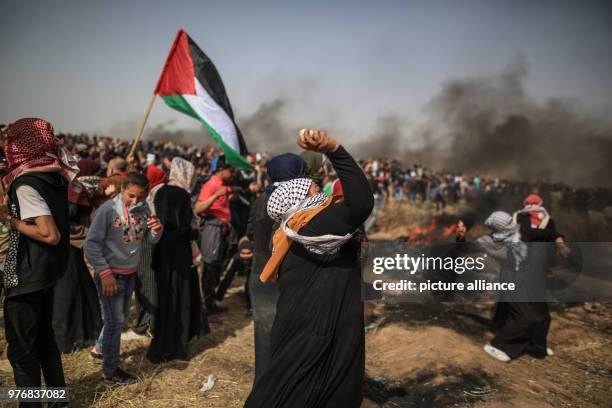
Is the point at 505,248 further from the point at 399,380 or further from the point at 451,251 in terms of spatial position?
the point at 399,380

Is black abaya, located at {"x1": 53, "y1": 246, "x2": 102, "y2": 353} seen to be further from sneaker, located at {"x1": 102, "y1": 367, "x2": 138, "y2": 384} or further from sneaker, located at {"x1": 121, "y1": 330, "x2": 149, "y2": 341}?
sneaker, located at {"x1": 102, "y1": 367, "x2": 138, "y2": 384}

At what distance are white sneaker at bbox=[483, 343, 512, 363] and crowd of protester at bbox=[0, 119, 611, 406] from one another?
0.07ft

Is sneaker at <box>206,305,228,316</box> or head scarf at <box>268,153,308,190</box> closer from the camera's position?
head scarf at <box>268,153,308,190</box>

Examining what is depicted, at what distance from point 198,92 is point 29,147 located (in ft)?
13.0

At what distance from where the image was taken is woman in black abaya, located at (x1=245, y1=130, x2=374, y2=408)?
2125 millimetres

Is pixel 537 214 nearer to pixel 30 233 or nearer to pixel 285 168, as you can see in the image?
pixel 285 168

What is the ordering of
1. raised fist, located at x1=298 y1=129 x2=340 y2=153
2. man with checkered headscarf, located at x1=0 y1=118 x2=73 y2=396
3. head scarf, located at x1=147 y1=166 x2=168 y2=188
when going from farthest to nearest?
1. head scarf, located at x1=147 y1=166 x2=168 y2=188
2. man with checkered headscarf, located at x1=0 y1=118 x2=73 y2=396
3. raised fist, located at x1=298 y1=129 x2=340 y2=153

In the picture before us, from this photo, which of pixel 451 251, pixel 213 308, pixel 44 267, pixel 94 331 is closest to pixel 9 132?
pixel 44 267

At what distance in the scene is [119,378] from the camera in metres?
3.74

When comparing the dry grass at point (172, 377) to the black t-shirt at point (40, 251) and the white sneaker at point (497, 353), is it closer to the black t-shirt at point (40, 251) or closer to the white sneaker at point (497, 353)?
the black t-shirt at point (40, 251)

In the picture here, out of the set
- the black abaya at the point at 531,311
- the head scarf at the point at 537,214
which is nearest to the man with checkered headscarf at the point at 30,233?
the black abaya at the point at 531,311

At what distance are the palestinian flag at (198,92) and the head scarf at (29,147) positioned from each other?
3.50m

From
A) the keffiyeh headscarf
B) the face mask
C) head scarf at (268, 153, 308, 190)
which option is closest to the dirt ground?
the face mask

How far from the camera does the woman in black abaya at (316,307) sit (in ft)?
6.97
